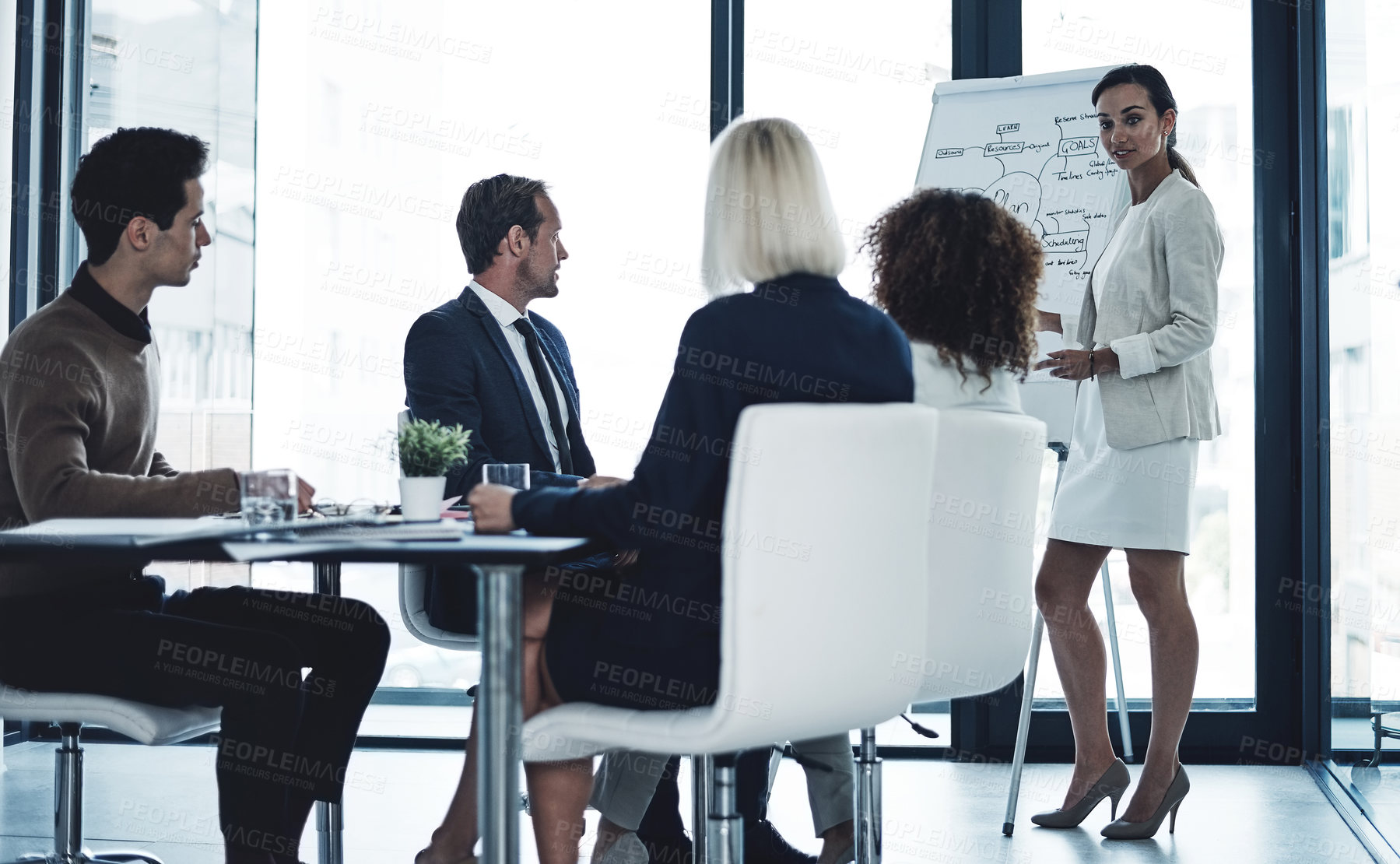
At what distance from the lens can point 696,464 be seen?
5.08ft

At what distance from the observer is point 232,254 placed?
3883 millimetres

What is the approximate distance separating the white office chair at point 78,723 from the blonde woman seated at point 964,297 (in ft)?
4.34

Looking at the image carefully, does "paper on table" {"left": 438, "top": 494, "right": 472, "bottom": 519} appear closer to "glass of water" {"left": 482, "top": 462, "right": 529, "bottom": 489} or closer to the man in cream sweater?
"glass of water" {"left": 482, "top": 462, "right": 529, "bottom": 489}

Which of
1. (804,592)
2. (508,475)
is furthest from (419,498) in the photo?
(804,592)

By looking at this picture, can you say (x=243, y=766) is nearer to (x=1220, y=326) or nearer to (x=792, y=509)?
(x=792, y=509)

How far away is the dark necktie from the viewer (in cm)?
262

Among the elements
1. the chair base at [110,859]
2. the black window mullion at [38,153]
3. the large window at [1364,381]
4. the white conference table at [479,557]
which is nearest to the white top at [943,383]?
the white conference table at [479,557]

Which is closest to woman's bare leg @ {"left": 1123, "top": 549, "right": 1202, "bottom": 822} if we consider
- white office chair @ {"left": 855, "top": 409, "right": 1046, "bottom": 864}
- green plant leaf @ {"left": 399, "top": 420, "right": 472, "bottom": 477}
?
white office chair @ {"left": 855, "top": 409, "right": 1046, "bottom": 864}

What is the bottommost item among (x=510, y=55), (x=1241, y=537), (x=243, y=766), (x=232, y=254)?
(x=243, y=766)

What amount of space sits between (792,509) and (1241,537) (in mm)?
2532

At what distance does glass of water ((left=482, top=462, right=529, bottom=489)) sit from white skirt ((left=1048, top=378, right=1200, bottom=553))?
55.6 inches

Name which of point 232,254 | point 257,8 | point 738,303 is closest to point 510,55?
point 257,8

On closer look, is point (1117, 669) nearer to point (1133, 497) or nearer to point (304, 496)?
point (1133, 497)

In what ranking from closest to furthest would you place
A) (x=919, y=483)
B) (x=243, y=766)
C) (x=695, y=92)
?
(x=919, y=483)
(x=243, y=766)
(x=695, y=92)
